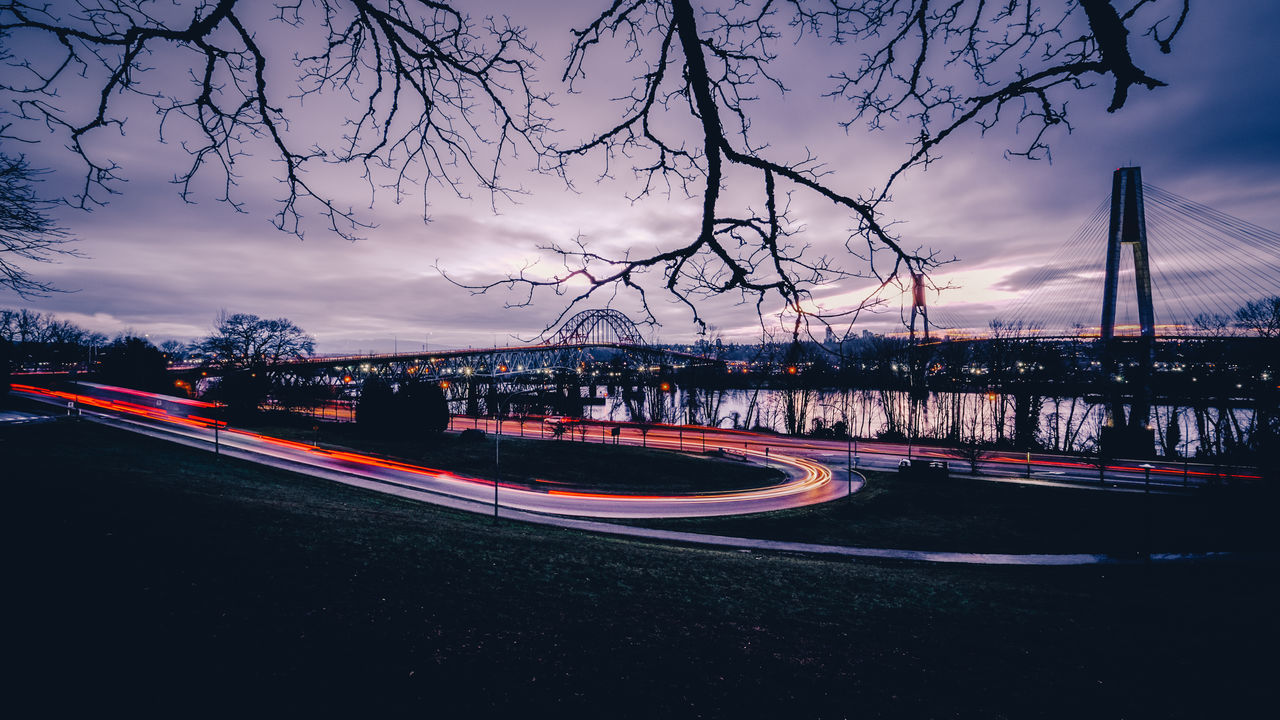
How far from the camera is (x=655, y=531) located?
21.8 m

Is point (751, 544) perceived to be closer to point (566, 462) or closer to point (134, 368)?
point (566, 462)

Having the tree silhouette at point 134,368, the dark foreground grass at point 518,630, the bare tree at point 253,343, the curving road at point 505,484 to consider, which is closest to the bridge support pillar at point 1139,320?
the curving road at point 505,484

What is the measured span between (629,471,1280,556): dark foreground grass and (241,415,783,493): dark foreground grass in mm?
7092

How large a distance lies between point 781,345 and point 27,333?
129144 millimetres

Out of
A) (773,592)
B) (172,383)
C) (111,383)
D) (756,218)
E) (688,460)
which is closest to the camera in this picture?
(756,218)

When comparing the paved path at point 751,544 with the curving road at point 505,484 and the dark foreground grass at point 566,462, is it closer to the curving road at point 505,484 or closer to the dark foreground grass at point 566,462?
the curving road at point 505,484

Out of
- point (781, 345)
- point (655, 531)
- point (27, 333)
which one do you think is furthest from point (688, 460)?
point (27, 333)

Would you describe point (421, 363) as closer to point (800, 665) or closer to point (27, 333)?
point (27, 333)

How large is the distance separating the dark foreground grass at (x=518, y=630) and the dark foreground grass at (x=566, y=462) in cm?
1823

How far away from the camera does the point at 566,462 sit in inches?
1395

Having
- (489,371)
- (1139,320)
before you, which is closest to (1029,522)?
(1139,320)

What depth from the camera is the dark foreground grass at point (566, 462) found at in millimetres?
32031

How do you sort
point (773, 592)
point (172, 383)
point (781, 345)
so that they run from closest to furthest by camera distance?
1. point (781, 345)
2. point (773, 592)
3. point (172, 383)

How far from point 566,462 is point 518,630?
94.9 ft
